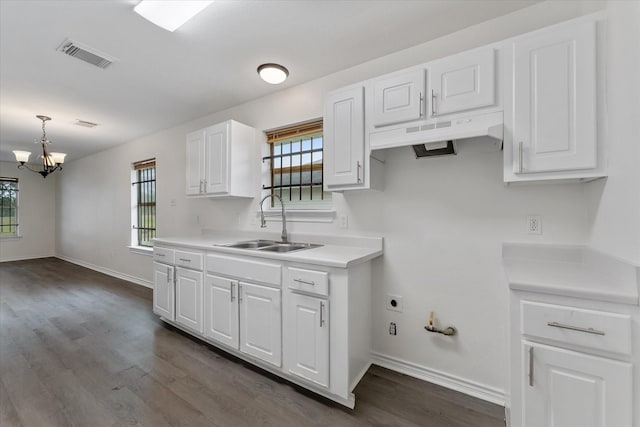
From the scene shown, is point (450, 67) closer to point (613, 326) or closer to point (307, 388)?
point (613, 326)

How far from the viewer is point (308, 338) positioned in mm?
1869

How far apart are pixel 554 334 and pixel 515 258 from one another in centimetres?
65

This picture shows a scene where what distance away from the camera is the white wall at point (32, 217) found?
6805 millimetres

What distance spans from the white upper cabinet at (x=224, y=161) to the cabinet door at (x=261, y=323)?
1.20m

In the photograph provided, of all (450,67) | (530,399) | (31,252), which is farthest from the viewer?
(31,252)

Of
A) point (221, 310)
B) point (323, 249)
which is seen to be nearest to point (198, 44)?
point (323, 249)

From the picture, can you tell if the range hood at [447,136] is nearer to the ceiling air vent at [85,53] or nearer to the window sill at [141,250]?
the ceiling air vent at [85,53]

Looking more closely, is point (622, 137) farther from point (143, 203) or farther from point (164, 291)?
point (143, 203)

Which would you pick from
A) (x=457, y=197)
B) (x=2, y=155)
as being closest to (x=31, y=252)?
(x=2, y=155)

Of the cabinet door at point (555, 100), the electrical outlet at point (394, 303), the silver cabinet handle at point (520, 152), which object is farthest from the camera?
the electrical outlet at point (394, 303)

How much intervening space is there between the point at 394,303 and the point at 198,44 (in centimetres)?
255

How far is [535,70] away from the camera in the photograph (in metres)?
1.44

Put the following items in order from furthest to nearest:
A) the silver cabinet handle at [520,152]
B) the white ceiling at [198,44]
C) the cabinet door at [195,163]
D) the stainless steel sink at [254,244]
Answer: the cabinet door at [195,163] → the stainless steel sink at [254,244] → the white ceiling at [198,44] → the silver cabinet handle at [520,152]

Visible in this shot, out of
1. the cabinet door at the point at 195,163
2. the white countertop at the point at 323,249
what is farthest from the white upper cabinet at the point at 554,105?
the cabinet door at the point at 195,163
